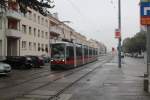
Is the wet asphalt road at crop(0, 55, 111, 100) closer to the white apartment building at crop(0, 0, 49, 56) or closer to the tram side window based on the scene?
the tram side window

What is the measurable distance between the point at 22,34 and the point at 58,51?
2721cm

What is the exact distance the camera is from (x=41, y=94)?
16078 millimetres

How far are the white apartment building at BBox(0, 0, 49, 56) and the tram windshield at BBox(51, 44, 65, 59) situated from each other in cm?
991

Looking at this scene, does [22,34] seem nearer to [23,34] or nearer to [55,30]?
[23,34]

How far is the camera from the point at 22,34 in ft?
209

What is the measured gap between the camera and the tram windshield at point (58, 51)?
3725 cm

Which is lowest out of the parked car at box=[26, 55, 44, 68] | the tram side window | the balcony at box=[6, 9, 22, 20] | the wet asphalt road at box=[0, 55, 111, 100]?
the wet asphalt road at box=[0, 55, 111, 100]

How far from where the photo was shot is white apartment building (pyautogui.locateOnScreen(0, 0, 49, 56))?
182 feet

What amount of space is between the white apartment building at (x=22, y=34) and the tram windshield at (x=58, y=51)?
9.91 meters

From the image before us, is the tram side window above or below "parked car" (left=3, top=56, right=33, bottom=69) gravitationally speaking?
above

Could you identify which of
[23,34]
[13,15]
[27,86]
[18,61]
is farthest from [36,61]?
[27,86]

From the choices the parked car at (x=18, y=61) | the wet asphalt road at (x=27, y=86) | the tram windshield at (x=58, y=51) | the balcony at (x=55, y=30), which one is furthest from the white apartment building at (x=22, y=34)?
the wet asphalt road at (x=27, y=86)

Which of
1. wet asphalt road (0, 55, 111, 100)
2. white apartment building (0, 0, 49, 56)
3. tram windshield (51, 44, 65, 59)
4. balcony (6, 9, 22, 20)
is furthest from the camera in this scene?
balcony (6, 9, 22, 20)

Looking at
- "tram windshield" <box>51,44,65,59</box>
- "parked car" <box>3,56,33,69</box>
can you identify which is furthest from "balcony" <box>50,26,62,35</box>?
"tram windshield" <box>51,44,65,59</box>
